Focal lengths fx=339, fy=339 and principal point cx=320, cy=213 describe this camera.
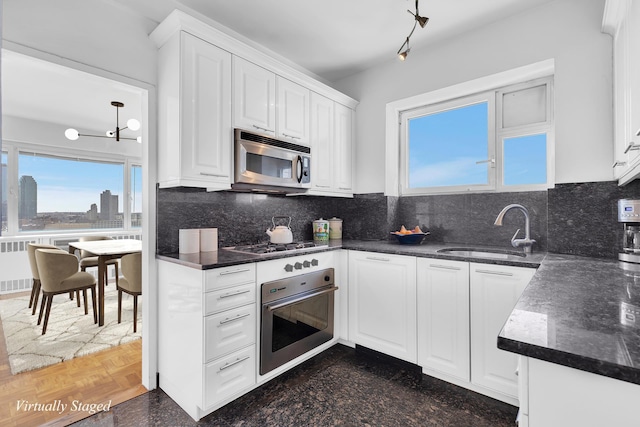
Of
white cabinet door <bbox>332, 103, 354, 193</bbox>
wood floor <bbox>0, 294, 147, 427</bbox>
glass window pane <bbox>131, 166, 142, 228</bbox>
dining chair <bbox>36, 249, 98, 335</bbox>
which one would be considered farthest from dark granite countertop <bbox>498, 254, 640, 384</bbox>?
glass window pane <bbox>131, 166, 142, 228</bbox>

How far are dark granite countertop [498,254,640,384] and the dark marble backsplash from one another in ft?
2.93

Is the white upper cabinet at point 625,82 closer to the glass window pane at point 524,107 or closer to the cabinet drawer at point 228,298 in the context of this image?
the glass window pane at point 524,107

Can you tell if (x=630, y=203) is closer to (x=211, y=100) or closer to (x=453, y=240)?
(x=453, y=240)

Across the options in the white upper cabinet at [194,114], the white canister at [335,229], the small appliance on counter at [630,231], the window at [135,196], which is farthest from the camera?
the window at [135,196]

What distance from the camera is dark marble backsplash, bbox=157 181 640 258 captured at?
7.17 feet

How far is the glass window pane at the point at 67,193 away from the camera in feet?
16.4

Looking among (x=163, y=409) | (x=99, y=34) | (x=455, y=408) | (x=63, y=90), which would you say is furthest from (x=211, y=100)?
(x=63, y=90)

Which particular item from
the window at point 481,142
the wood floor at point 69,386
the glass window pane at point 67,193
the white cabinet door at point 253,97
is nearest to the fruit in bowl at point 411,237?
the window at point 481,142

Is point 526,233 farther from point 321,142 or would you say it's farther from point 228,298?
point 228,298

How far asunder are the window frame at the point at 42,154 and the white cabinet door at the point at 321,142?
420 cm

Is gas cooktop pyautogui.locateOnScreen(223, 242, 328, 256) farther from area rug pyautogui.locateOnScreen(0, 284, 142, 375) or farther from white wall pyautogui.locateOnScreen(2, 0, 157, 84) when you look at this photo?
area rug pyautogui.locateOnScreen(0, 284, 142, 375)

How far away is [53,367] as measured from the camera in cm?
258

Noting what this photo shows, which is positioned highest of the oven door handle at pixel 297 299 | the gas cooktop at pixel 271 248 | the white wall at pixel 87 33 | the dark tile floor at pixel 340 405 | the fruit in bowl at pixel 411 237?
the white wall at pixel 87 33

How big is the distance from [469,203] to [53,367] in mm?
3572
